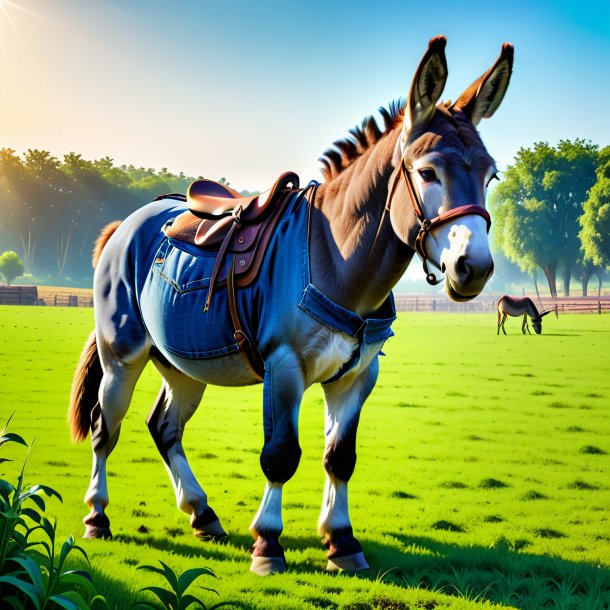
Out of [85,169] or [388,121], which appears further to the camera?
[85,169]

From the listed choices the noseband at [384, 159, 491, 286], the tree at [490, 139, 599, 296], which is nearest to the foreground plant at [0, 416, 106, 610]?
the noseband at [384, 159, 491, 286]

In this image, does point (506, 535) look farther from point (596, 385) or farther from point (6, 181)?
point (6, 181)

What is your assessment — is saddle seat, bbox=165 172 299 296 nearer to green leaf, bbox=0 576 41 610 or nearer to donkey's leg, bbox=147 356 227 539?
donkey's leg, bbox=147 356 227 539

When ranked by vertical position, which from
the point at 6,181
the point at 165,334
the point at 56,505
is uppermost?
the point at 6,181

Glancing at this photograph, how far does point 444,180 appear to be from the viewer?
4.13 meters

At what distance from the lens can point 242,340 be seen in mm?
4918

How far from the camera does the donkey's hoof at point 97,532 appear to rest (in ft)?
18.7

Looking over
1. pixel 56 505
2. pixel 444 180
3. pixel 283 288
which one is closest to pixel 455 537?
pixel 283 288

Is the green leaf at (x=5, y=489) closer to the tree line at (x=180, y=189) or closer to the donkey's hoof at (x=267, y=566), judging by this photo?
the donkey's hoof at (x=267, y=566)

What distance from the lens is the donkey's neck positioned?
4.58 m

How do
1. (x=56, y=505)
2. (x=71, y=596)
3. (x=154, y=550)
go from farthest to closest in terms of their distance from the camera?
(x=56, y=505)
(x=154, y=550)
(x=71, y=596)

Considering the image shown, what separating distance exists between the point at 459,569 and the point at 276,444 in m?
1.66

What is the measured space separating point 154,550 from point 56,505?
5.51ft

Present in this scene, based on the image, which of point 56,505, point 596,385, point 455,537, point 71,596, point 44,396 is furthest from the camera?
point 596,385
